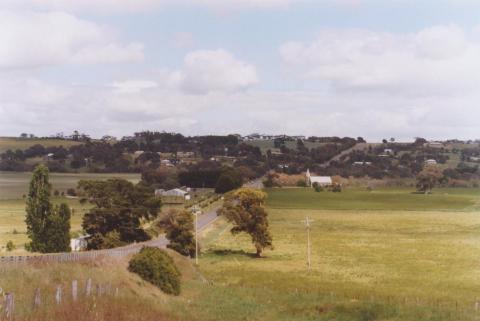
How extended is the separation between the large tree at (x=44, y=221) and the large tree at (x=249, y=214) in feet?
71.6

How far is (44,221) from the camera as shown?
67.1 meters

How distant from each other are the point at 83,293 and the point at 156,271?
13800 mm

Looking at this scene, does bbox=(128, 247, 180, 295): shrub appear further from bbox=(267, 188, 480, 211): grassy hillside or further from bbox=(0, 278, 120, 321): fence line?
bbox=(267, 188, 480, 211): grassy hillside

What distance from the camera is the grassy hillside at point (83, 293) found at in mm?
23844

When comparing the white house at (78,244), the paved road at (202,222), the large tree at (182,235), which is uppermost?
the large tree at (182,235)

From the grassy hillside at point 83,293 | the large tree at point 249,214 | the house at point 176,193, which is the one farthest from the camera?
the house at point 176,193

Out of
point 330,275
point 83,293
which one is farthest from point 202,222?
point 83,293

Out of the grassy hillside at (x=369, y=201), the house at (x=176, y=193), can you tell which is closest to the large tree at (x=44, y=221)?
the grassy hillside at (x=369, y=201)

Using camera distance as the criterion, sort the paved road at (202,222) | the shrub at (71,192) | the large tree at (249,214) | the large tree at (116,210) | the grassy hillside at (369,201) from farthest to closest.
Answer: the shrub at (71,192), the grassy hillside at (369,201), the paved road at (202,222), the large tree at (249,214), the large tree at (116,210)

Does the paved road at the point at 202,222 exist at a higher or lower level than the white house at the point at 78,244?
lower

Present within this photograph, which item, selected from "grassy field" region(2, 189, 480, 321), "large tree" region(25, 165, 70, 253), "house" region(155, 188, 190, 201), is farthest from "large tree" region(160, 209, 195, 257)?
"house" region(155, 188, 190, 201)

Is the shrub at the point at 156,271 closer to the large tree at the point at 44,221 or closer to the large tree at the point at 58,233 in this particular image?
the large tree at the point at 58,233

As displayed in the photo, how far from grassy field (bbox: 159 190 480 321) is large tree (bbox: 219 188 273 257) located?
8.90 ft

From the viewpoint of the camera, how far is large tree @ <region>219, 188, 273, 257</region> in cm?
7781
